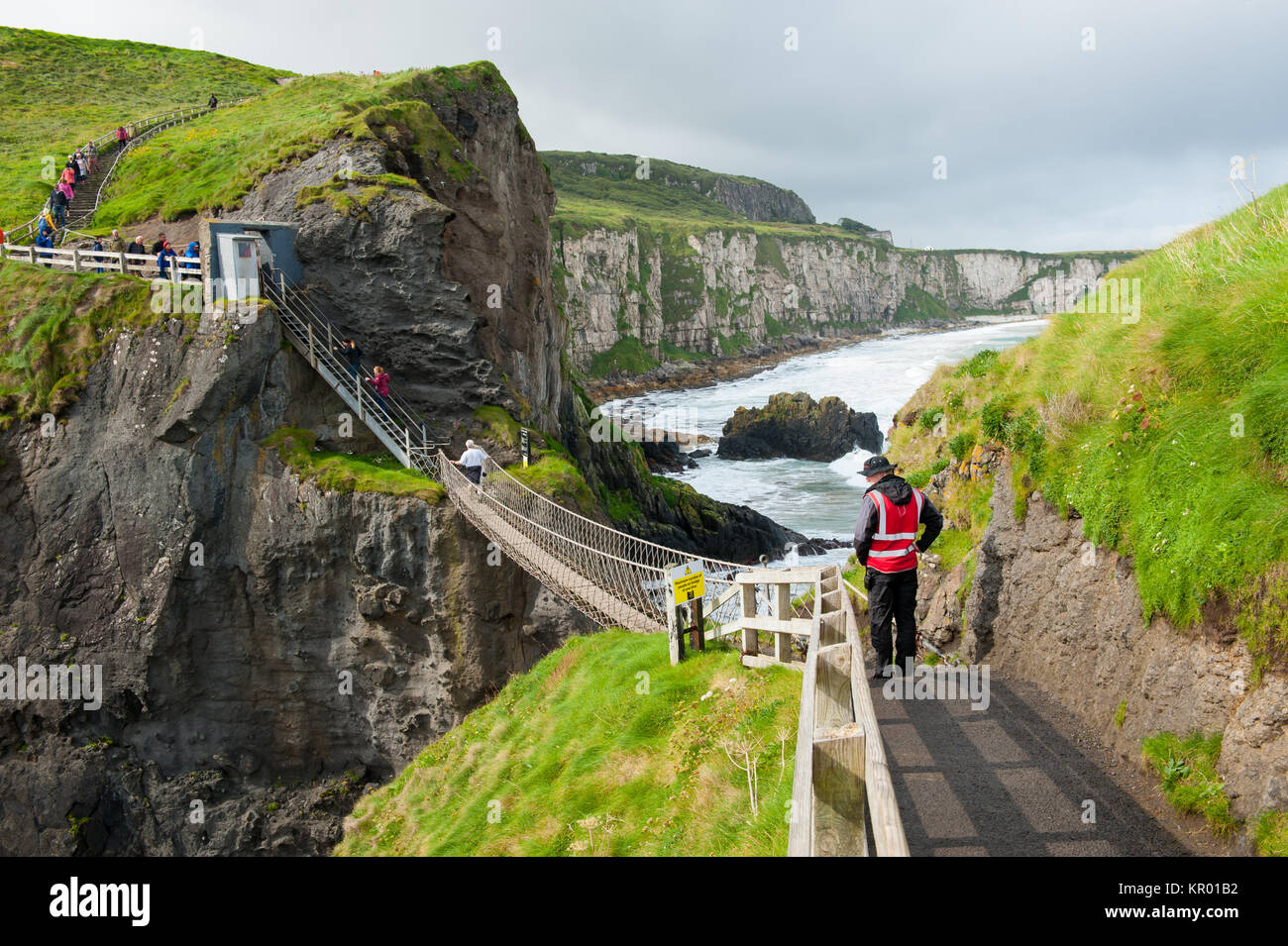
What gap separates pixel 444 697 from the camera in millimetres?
17312

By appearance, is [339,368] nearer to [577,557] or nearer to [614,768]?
[577,557]

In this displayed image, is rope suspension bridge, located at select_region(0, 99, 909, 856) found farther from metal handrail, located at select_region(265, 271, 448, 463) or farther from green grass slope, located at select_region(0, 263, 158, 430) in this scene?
green grass slope, located at select_region(0, 263, 158, 430)

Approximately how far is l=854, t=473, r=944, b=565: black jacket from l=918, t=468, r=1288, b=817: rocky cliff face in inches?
65.1

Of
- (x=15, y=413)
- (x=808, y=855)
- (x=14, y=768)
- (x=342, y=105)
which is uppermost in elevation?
(x=342, y=105)

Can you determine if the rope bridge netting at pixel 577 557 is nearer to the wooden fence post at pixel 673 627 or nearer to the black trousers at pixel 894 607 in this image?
the wooden fence post at pixel 673 627

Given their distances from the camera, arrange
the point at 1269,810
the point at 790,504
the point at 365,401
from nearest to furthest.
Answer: the point at 1269,810
the point at 365,401
the point at 790,504

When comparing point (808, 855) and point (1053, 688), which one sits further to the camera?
point (1053, 688)

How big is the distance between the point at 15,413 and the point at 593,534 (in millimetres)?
13242

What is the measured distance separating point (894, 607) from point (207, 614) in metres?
15.7

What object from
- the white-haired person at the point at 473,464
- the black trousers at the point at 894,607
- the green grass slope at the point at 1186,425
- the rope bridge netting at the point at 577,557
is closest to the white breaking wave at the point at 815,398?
the green grass slope at the point at 1186,425

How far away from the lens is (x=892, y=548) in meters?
7.14

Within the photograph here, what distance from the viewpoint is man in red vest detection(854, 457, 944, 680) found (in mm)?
7078

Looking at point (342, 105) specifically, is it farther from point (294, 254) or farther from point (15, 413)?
point (15, 413)
